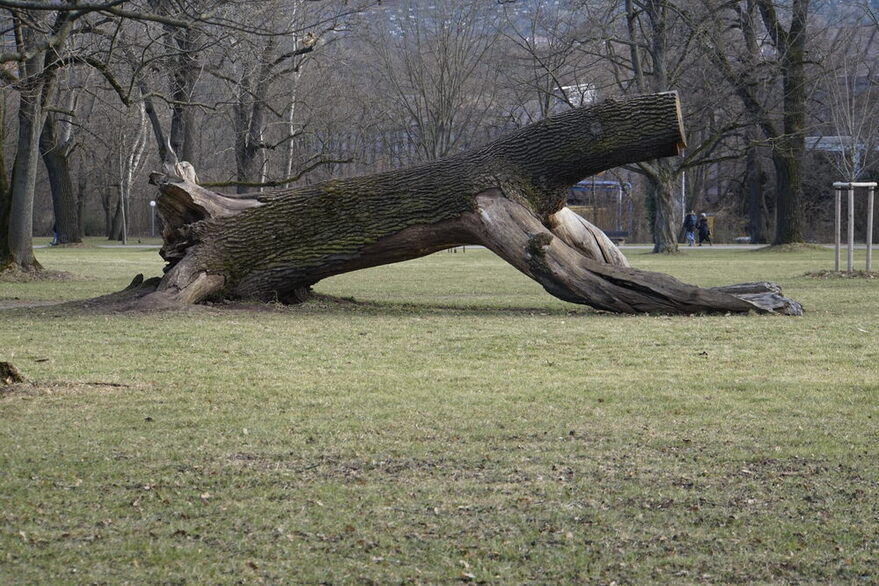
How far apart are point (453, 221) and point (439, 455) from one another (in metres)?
7.96

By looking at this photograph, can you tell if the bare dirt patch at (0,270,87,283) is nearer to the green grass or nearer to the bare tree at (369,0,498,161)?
the green grass

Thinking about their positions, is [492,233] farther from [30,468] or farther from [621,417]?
[30,468]

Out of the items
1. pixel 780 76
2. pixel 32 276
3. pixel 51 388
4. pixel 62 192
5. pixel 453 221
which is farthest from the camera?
pixel 62 192

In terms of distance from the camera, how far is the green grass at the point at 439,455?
14.8ft

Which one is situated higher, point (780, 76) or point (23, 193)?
point (780, 76)

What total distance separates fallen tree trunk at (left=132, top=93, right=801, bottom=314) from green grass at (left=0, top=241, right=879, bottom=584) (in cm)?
172

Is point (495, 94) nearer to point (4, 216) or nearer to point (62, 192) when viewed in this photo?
point (62, 192)

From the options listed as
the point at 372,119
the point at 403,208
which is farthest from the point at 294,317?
the point at 372,119

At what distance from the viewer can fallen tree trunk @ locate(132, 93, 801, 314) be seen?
539 inches

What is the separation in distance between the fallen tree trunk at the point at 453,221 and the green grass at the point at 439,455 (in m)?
1.72

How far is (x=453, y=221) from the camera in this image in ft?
45.9

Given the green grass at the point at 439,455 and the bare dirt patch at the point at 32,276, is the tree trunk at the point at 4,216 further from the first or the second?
the green grass at the point at 439,455

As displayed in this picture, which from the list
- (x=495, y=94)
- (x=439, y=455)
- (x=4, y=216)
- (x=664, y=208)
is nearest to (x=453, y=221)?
(x=439, y=455)

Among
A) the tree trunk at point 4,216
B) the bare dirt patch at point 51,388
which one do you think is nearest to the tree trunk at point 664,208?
the tree trunk at point 4,216
